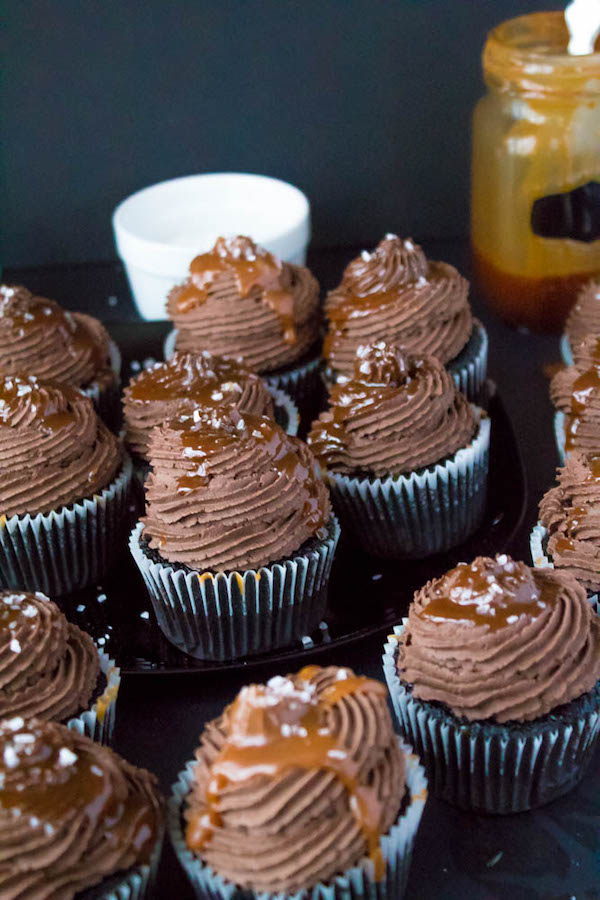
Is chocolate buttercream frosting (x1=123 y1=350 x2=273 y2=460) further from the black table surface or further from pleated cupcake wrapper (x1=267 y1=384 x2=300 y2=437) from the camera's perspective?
the black table surface

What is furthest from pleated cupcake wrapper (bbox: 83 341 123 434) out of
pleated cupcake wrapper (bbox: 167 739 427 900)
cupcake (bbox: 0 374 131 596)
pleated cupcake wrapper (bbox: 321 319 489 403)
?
pleated cupcake wrapper (bbox: 167 739 427 900)

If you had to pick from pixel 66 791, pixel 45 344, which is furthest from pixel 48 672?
pixel 45 344

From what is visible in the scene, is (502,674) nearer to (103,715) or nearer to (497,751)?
(497,751)

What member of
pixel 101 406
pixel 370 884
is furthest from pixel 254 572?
pixel 101 406

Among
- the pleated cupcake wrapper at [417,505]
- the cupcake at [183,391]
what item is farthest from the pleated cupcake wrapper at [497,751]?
the cupcake at [183,391]

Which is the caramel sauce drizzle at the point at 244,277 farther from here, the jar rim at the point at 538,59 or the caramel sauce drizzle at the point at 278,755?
the caramel sauce drizzle at the point at 278,755
